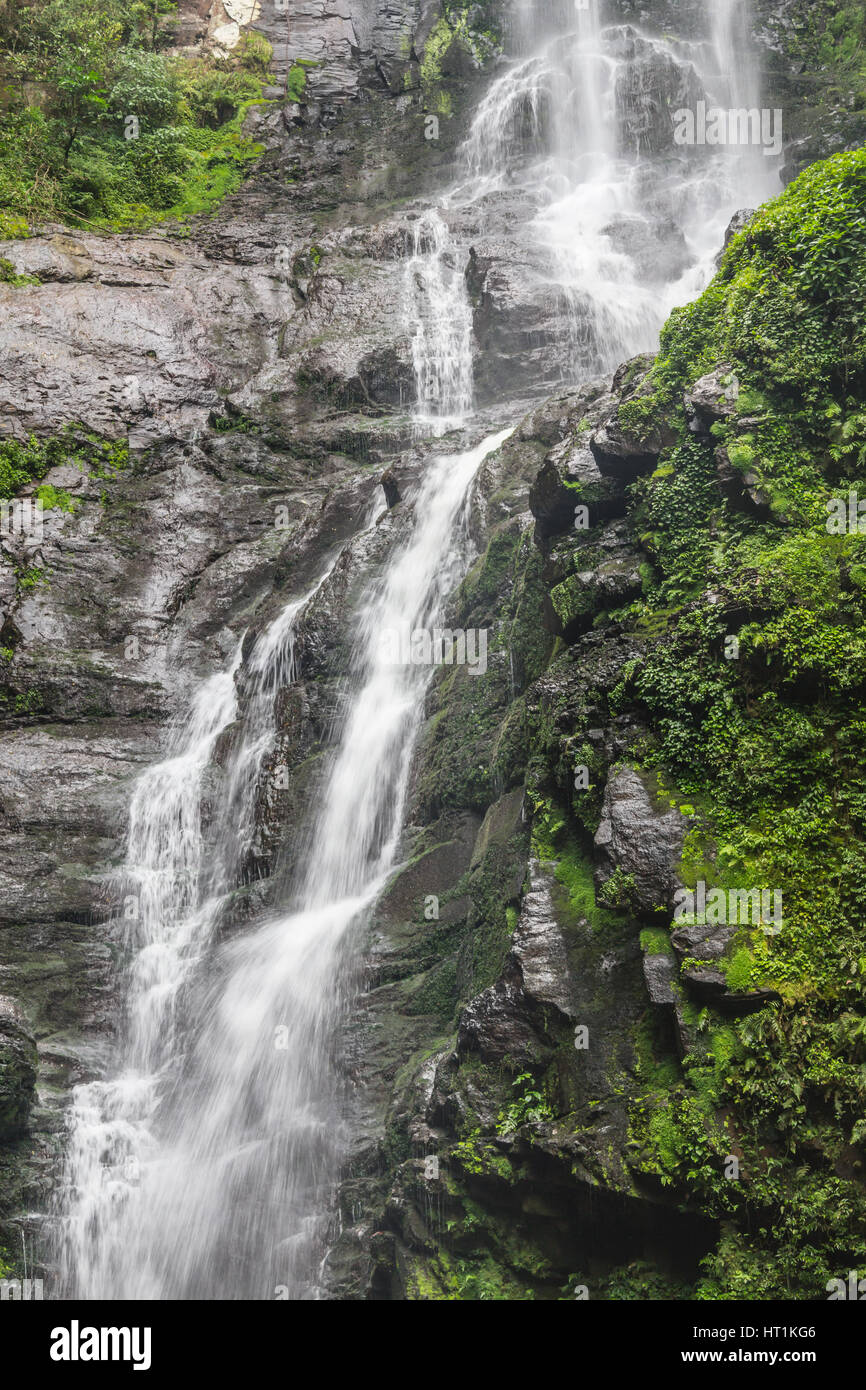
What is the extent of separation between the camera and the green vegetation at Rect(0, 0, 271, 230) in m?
24.0

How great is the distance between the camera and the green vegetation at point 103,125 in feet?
78.7

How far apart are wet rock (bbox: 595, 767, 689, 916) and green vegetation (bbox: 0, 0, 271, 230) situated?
70.3 ft

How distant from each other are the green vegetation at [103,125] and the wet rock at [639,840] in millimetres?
21434

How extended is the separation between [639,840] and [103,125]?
27.6 metres

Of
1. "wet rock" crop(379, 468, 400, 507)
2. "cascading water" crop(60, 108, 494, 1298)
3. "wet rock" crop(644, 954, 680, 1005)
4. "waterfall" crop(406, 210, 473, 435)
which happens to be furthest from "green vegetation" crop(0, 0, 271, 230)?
"wet rock" crop(644, 954, 680, 1005)

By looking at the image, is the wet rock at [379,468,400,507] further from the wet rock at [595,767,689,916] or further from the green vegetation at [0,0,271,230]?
the green vegetation at [0,0,271,230]

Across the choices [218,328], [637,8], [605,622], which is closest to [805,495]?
[605,622]

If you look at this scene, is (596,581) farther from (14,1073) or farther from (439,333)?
(439,333)

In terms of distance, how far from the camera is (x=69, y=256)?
22.1 m

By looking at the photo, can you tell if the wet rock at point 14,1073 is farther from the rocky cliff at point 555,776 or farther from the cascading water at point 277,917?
the cascading water at point 277,917

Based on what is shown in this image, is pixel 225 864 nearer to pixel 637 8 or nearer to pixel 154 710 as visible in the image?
pixel 154 710

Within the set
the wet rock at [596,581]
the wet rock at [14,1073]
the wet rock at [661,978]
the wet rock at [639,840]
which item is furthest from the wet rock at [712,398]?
the wet rock at [14,1073]
